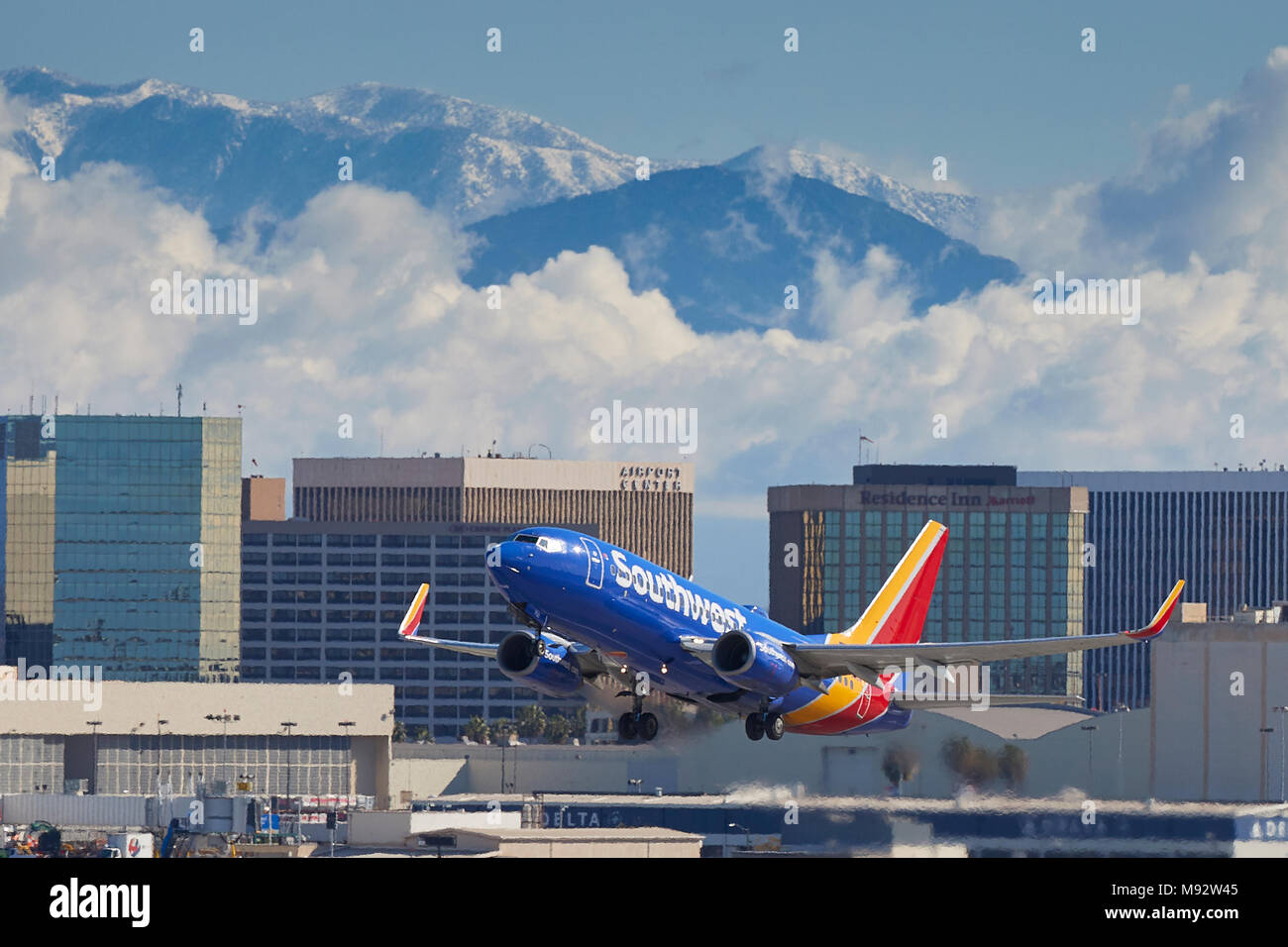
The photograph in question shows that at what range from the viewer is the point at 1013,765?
446 ft

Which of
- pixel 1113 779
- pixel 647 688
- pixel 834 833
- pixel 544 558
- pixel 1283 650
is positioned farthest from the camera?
pixel 1283 650

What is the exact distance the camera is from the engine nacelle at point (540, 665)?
7025cm

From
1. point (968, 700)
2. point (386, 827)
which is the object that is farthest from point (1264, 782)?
point (968, 700)

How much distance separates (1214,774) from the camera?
17512 centimetres

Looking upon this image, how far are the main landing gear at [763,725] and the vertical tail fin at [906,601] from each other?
16.9 metres

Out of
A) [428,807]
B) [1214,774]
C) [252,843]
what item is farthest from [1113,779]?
[252,843]

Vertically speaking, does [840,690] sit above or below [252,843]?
above

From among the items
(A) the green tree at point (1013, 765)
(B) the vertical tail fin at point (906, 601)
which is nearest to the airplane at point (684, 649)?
(B) the vertical tail fin at point (906, 601)

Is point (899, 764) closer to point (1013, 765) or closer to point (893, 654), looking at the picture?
point (1013, 765)

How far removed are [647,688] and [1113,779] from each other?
102 meters

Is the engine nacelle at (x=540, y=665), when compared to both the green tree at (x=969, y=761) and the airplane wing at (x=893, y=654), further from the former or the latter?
the green tree at (x=969, y=761)

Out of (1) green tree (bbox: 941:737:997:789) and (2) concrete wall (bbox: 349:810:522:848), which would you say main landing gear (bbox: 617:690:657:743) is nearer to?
(1) green tree (bbox: 941:737:997:789)

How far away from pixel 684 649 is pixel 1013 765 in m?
71.5
